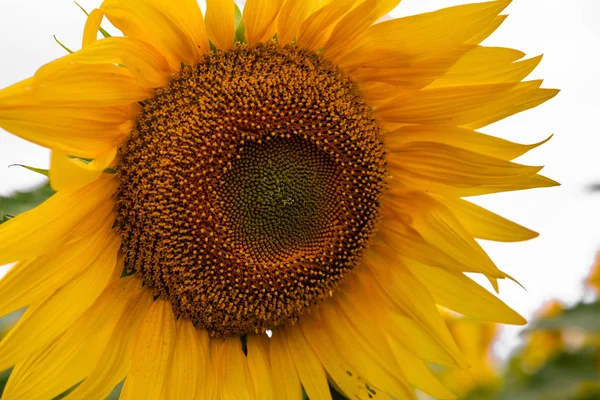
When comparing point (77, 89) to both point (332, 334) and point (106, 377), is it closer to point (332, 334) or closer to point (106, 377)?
point (106, 377)

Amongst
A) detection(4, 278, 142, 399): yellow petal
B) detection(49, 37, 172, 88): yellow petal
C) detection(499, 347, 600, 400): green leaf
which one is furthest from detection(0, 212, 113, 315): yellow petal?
detection(499, 347, 600, 400): green leaf

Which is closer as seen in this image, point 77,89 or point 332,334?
point 77,89

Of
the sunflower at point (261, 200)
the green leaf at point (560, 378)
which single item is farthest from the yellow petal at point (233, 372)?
the green leaf at point (560, 378)

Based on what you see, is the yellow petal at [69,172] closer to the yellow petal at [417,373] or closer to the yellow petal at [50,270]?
the yellow petal at [50,270]

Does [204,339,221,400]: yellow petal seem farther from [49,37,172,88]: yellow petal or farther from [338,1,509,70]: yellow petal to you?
[338,1,509,70]: yellow petal

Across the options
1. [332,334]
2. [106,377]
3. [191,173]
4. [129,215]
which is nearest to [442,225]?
[332,334]

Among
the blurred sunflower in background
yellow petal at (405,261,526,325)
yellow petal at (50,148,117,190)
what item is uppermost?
yellow petal at (50,148,117,190)
